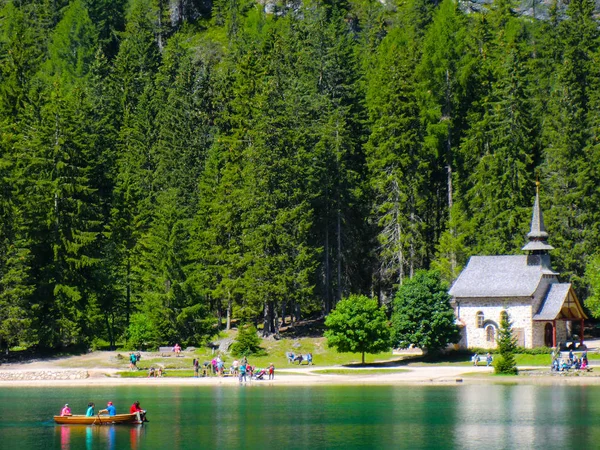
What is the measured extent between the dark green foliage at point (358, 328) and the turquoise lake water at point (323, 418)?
9.09 metres

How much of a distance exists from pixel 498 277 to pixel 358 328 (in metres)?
15.2

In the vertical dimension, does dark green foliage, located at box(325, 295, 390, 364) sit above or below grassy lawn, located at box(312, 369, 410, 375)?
above

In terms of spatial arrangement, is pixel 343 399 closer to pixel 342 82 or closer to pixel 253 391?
pixel 253 391

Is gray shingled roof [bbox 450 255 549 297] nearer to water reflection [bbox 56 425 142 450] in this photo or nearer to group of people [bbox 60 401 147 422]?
group of people [bbox 60 401 147 422]

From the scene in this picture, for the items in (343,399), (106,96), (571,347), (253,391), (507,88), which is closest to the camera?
(343,399)

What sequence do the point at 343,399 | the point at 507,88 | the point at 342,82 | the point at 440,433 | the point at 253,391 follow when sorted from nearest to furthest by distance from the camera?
the point at 440,433, the point at 343,399, the point at 253,391, the point at 507,88, the point at 342,82

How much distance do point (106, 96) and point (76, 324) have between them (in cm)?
4506

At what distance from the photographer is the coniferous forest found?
8294cm

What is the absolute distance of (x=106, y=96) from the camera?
11975cm

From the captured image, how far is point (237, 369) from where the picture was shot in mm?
74625

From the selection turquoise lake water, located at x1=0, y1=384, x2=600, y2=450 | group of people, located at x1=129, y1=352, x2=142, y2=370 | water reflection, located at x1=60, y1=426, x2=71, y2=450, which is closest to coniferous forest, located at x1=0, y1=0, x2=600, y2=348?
group of people, located at x1=129, y1=352, x2=142, y2=370

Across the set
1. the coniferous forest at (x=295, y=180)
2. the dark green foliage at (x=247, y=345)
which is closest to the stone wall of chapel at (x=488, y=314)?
the coniferous forest at (x=295, y=180)

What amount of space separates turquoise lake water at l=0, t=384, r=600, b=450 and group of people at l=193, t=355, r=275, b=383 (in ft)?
13.2

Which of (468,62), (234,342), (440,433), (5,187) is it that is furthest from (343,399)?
(468,62)
